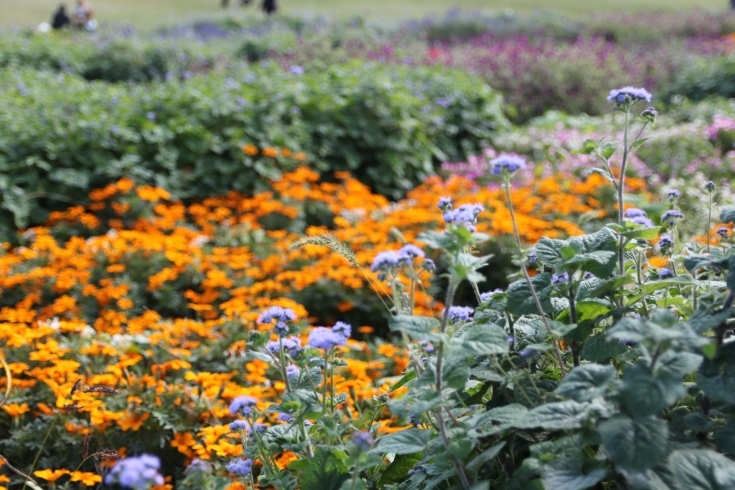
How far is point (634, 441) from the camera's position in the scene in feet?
3.54

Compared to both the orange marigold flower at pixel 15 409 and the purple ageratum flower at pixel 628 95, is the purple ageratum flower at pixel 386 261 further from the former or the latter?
the orange marigold flower at pixel 15 409

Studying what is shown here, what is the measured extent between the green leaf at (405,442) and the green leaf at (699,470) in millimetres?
438

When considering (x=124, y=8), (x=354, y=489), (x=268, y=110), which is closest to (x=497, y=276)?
(x=268, y=110)

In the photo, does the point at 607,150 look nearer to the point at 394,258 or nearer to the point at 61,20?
the point at 394,258

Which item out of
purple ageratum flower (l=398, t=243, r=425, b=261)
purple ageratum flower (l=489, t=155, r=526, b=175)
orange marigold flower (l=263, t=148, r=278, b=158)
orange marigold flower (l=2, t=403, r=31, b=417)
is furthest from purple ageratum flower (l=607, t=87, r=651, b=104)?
orange marigold flower (l=263, t=148, r=278, b=158)

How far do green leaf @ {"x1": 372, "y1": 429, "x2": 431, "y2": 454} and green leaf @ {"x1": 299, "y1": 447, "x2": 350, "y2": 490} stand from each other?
0.40 ft

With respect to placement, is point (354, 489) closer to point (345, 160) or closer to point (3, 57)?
point (345, 160)

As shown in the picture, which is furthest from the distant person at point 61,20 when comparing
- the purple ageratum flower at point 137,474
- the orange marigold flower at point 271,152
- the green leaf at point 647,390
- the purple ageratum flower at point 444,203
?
the green leaf at point 647,390

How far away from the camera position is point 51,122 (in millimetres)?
4703

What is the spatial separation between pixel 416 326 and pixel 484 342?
0.42 feet

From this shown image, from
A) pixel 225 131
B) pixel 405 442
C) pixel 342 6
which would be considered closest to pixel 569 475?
pixel 405 442

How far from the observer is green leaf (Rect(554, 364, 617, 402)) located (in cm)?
114

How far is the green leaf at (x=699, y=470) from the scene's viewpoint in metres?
1.08

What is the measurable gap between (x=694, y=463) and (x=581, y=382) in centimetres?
21
